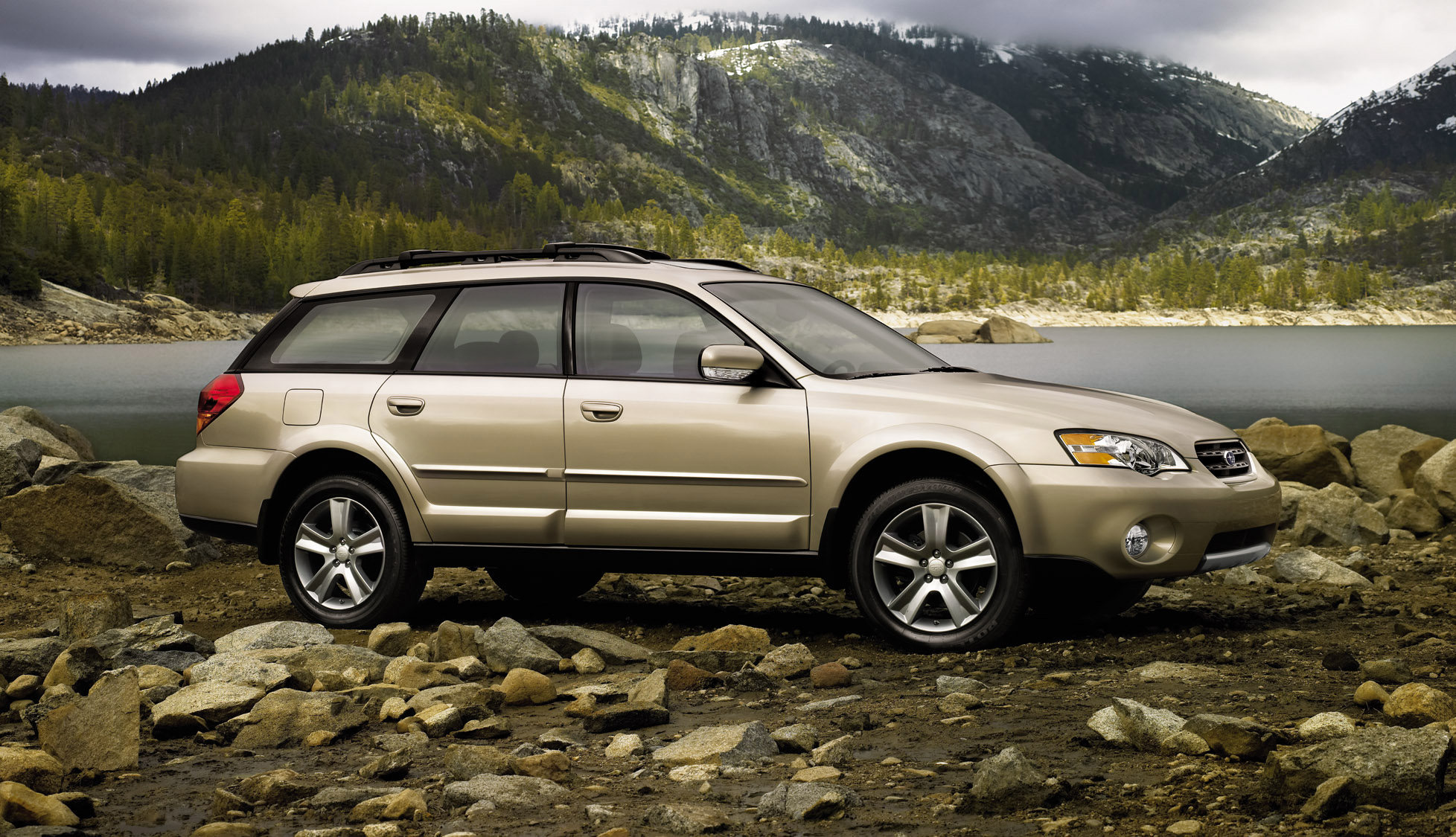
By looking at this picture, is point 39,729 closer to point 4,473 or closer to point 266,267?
point 4,473

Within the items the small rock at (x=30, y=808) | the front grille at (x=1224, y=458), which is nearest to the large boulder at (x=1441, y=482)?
the front grille at (x=1224, y=458)

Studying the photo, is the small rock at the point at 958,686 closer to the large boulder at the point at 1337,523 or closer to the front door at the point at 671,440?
the front door at the point at 671,440

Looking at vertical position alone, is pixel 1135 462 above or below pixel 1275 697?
above

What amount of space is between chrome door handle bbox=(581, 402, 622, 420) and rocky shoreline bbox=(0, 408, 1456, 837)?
1113 millimetres

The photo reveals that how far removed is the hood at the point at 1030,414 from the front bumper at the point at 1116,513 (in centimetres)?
12

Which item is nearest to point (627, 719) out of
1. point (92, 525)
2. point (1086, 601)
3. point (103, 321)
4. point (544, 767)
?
point (544, 767)

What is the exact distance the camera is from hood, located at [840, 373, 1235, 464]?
626 centimetres

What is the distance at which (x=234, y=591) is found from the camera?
32.6ft

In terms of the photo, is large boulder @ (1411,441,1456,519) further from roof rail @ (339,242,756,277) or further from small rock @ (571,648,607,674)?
small rock @ (571,648,607,674)

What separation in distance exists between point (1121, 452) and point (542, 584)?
13.7 ft

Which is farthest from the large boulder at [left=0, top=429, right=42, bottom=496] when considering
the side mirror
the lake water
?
the lake water

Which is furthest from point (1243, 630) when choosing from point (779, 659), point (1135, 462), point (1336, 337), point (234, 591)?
point (1336, 337)

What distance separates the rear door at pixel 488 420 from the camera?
705 centimetres

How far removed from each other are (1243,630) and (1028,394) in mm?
1759
